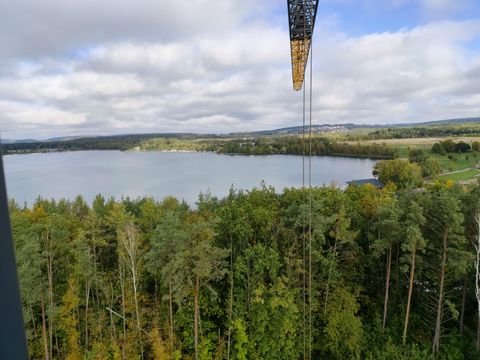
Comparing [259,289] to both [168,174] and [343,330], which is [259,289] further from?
[168,174]

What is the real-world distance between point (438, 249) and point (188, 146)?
3994cm

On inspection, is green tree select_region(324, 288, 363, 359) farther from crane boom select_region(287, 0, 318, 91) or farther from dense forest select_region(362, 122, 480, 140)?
dense forest select_region(362, 122, 480, 140)

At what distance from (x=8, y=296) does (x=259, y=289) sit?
24.9 ft

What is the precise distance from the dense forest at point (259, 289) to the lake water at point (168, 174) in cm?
910

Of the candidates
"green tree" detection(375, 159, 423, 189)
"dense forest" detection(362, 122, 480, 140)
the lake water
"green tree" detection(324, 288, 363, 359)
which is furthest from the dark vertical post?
"dense forest" detection(362, 122, 480, 140)

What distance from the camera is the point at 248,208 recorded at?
10148mm

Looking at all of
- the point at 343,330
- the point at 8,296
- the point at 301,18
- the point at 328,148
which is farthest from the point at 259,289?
the point at 328,148

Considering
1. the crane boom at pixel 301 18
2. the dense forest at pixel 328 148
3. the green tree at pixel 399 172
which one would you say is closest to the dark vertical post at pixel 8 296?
the crane boom at pixel 301 18

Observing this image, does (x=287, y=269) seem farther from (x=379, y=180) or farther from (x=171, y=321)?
(x=379, y=180)

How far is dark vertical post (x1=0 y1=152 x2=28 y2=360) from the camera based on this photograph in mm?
521

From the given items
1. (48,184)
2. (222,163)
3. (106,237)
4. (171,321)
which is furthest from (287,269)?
(222,163)

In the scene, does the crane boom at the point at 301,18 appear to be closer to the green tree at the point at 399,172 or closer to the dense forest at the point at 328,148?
the green tree at the point at 399,172

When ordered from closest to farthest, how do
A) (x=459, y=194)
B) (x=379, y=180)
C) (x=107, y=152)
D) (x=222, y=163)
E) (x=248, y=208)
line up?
(x=459, y=194), (x=248, y=208), (x=379, y=180), (x=222, y=163), (x=107, y=152)

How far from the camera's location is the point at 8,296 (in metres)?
0.54
